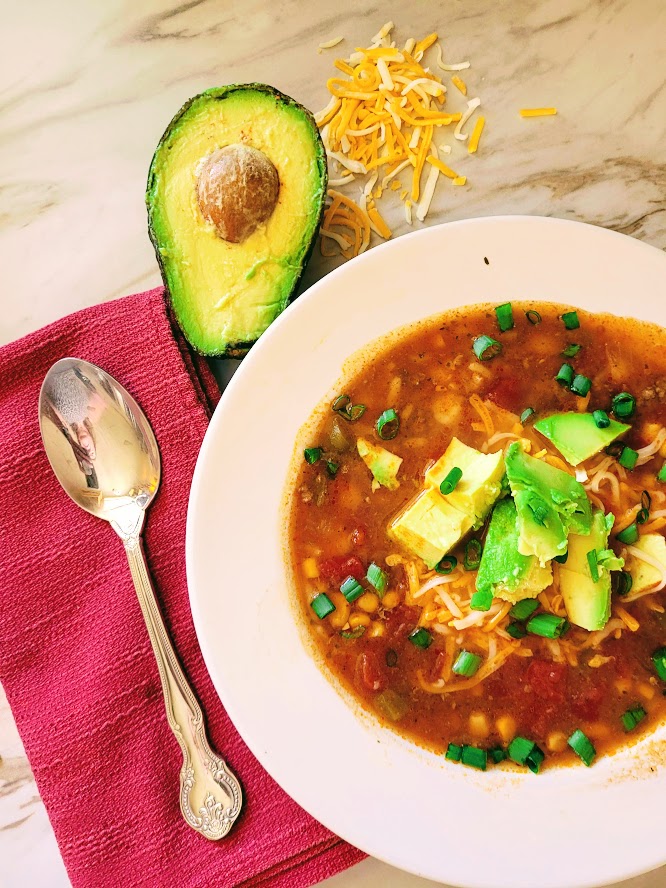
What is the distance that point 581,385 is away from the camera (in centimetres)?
288

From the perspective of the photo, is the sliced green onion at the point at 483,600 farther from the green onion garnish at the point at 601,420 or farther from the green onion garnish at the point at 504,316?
the green onion garnish at the point at 504,316

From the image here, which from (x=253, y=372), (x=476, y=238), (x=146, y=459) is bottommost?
(x=146, y=459)

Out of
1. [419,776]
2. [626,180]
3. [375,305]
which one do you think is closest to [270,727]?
[419,776]

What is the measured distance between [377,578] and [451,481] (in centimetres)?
46

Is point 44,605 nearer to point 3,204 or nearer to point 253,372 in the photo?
point 253,372

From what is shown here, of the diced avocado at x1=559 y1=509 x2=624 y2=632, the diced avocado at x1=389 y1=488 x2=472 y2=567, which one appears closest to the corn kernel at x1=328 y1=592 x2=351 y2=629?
the diced avocado at x1=389 y1=488 x2=472 y2=567

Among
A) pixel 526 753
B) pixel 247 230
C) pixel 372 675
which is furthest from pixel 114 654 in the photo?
pixel 247 230

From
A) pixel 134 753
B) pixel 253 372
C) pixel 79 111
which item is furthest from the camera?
pixel 79 111

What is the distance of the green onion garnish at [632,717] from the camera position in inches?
114

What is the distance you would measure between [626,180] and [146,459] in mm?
2292

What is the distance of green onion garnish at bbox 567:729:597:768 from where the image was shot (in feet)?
9.44

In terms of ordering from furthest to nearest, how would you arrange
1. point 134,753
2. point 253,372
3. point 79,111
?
1. point 79,111
2. point 134,753
3. point 253,372

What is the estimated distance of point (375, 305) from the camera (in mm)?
2895

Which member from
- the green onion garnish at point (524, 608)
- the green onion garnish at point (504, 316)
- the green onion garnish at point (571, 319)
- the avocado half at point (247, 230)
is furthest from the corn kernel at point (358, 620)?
the green onion garnish at point (571, 319)
